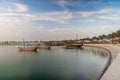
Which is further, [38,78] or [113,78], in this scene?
A: [38,78]

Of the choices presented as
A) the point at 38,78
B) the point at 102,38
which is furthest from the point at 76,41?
the point at 38,78

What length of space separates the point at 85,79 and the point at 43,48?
110 ft

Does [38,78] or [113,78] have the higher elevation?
[113,78]

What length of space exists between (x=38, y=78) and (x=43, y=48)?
3203 centimetres

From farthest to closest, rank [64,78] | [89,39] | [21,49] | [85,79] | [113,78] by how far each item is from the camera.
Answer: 1. [89,39]
2. [21,49]
3. [64,78]
4. [85,79]
5. [113,78]

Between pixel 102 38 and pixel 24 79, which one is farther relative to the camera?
pixel 102 38

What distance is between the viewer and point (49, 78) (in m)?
10.4

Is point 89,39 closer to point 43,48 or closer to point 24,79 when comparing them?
point 43,48

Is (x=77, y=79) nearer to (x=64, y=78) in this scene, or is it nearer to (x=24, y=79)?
(x=64, y=78)

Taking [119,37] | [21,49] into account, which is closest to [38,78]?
[21,49]

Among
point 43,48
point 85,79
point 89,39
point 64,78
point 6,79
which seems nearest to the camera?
point 85,79

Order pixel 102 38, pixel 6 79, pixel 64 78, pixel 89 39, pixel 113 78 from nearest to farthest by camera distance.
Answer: pixel 113 78 < pixel 64 78 < pixel 6 79 < pixel 102 38 < pixel 89 39

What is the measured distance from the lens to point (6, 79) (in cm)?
1062

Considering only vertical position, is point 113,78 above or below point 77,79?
above
